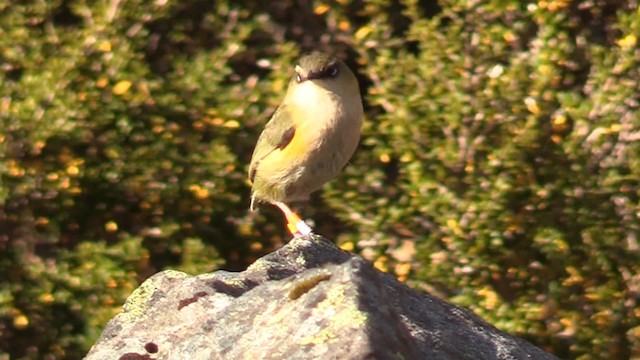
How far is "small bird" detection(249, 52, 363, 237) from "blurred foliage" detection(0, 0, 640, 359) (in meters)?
0.81

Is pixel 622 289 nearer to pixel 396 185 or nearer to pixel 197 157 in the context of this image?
pixel 396 185

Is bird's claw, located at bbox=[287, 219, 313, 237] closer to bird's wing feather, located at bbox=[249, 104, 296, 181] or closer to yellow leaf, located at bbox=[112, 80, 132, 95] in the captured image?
bird's wing feather, located at bbox=[249, 104, 296, 181]

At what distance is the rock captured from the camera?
3.29m

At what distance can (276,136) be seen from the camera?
6242mm

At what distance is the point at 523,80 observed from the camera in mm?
6777

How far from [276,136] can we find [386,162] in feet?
3.93

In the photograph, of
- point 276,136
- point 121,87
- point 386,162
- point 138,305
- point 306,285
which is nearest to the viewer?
point 306,285

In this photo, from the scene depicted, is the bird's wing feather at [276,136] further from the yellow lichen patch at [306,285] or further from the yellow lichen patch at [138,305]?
the yellow lichen patch at [306,285]

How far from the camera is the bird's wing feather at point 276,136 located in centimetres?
616

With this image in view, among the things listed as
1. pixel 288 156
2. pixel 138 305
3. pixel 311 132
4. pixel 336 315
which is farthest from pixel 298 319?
pixel 288 156

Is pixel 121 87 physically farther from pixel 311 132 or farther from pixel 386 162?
pixel 386 162

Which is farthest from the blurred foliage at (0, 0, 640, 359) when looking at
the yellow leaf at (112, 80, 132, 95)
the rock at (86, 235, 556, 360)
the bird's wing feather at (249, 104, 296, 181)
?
the rock at (86, 235, 556, 360)

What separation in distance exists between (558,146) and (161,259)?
7.11 ft

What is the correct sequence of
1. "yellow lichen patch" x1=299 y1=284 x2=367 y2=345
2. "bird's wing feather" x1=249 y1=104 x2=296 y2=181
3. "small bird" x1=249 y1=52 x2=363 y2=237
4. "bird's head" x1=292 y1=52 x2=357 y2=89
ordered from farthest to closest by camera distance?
"bird's wing feather" x1=249 y1=104 x2=296 y2=181
"bird's head" x1=292 y1=52 x2=357 y2=89
"small bird" x1=249 y1=52 x2=363 y2=237
"yellow lichen patch" x1=299 y1=284 x2=367 y2=345
